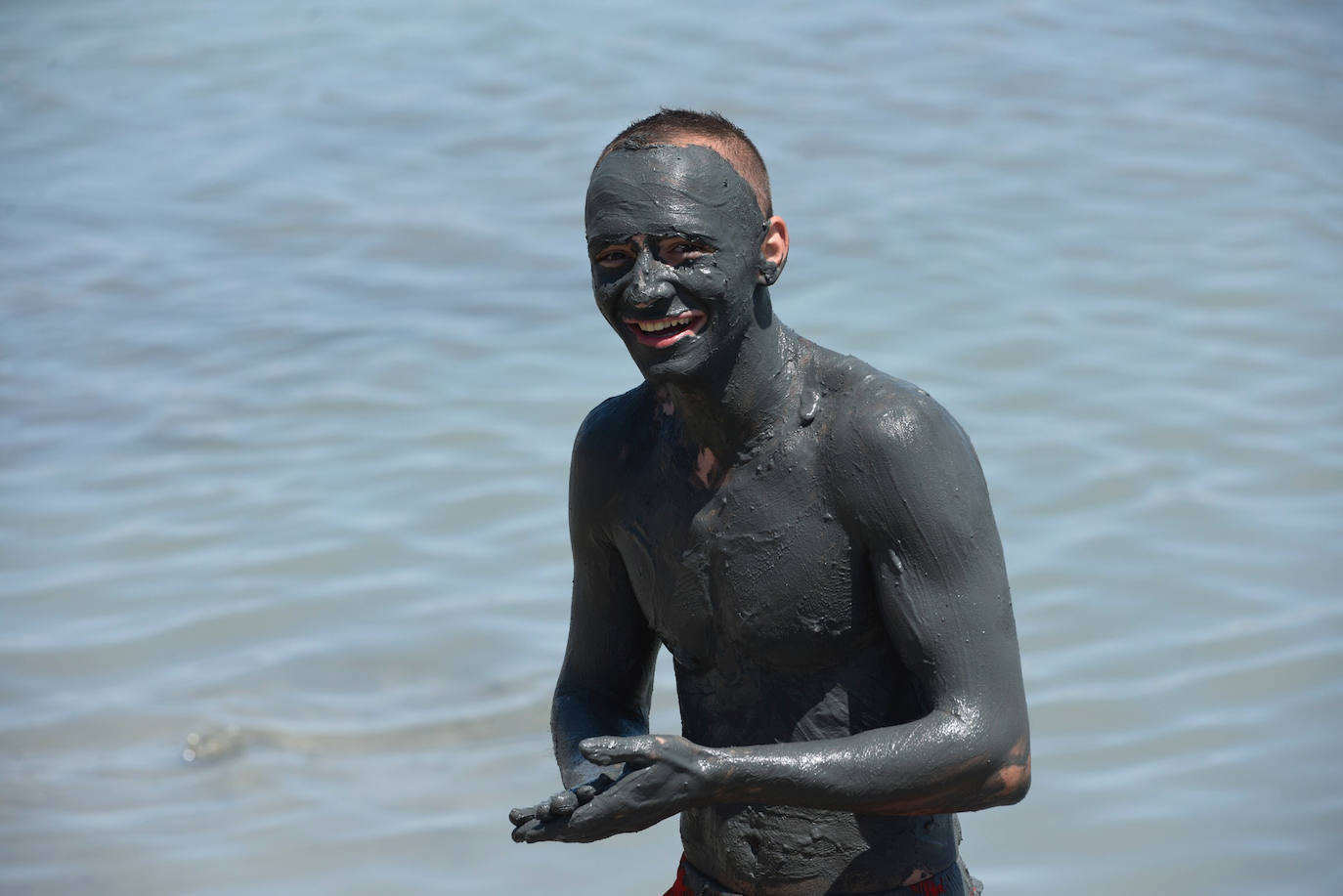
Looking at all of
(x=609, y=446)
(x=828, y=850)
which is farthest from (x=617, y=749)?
(x=609, y=446)

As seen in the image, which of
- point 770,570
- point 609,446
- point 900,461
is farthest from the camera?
point 609,446

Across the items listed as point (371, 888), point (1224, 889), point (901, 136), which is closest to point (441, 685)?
point (371, 888)

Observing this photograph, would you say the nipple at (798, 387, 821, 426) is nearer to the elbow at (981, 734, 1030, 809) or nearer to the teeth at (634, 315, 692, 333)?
the teeth at (634, 315, 692, 333)

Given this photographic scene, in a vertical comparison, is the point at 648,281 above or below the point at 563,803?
above

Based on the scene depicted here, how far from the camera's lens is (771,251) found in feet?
8.70

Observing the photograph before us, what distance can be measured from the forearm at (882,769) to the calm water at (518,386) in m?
3.39

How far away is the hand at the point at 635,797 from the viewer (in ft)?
7.61

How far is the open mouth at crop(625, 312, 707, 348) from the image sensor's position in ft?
8.32

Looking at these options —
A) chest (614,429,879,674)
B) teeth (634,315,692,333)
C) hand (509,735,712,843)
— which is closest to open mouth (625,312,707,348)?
teeth (634,315,692,333)

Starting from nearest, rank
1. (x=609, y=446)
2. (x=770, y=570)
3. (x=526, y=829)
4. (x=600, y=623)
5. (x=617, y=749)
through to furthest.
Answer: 1. (x=617, y=749)
2. (x=526, y=829)
3. (x=770, y=570)
4. (x=609, y=446)
5. (x=600, y=623)

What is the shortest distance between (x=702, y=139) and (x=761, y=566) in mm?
602

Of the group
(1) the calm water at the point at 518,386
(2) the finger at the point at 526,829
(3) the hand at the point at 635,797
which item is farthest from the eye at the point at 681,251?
(1) the calm water at the point at 518,386

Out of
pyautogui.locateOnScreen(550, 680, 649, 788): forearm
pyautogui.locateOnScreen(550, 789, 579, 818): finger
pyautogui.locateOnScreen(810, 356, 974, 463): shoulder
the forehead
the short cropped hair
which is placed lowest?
pyautogui.locateOnScreen(550, 680, 649, 788): forearm

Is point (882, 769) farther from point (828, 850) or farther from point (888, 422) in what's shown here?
point (888, 422)
